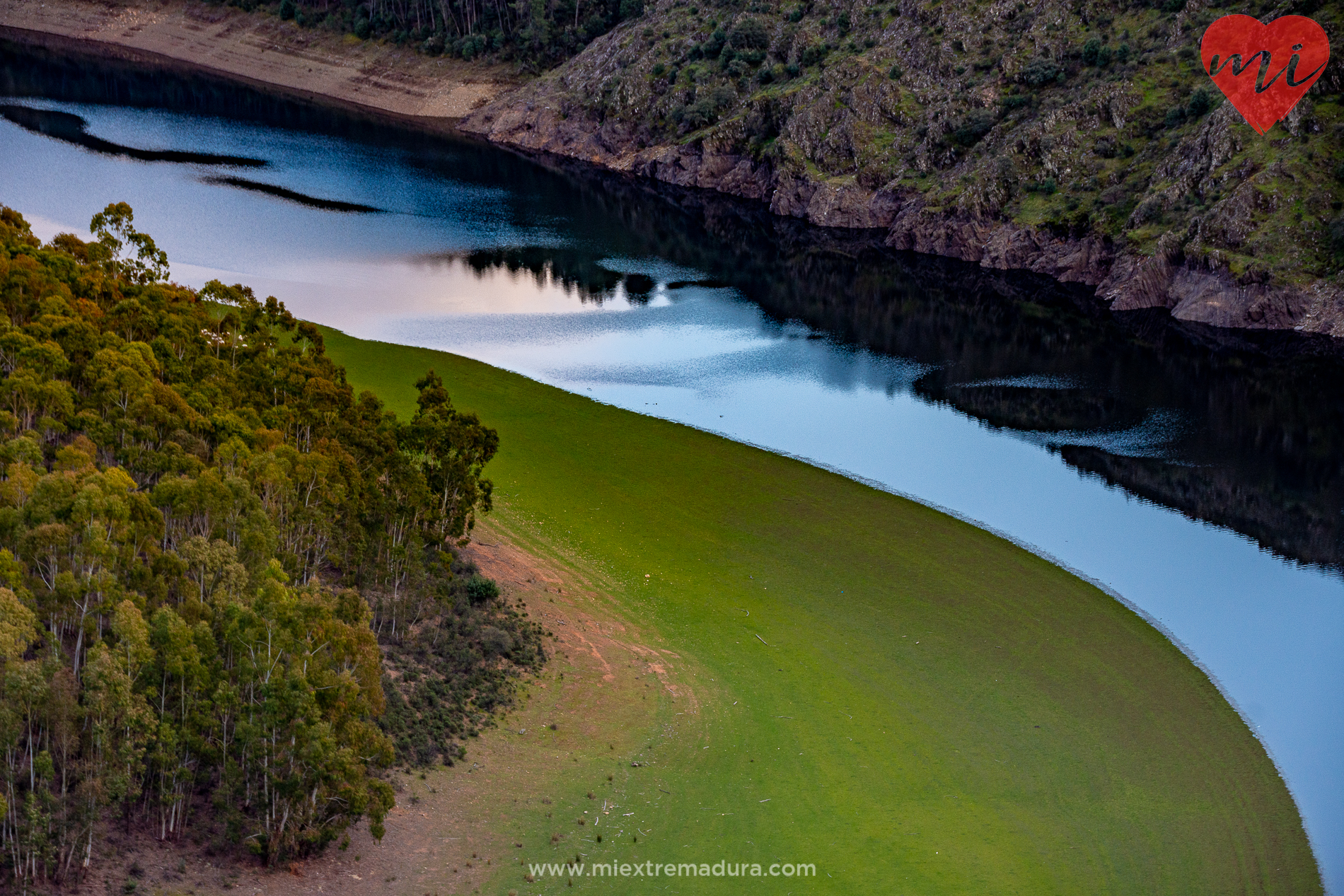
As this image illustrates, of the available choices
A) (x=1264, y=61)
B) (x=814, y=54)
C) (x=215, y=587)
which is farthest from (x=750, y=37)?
(x=215, y=587)

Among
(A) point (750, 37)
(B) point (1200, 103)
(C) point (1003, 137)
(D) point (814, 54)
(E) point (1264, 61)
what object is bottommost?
(C) point (1003, 137)

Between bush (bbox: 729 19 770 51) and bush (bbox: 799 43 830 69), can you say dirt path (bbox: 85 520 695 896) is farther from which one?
bush (bbox: 729 19 770 51)

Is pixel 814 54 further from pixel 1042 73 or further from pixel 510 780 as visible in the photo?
pixel 510 780

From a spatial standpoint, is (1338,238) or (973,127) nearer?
(1338,238)

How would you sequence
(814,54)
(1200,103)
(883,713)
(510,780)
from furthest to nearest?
(814,54) < (1200,103) < (883,713) < (510,780)

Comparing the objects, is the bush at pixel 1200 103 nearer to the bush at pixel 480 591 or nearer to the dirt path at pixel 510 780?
the dirt path at pixel 510 780

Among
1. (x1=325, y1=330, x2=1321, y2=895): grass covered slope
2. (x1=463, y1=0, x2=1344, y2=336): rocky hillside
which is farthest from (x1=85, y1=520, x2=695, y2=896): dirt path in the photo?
(x1=463, y1=0, x2=1344, y2=336): rocky hillside
